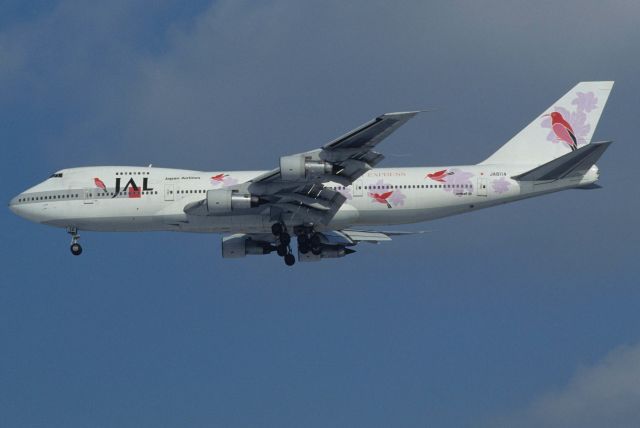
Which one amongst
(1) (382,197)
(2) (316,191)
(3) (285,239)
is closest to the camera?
(2) (316,191)

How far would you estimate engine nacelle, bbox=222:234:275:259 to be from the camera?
57.4m

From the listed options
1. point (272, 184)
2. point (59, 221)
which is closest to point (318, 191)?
point (272, 184)

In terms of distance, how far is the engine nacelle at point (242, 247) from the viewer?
5738 centimetres

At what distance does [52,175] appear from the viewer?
5688 centimetres

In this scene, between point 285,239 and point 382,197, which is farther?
point 285,239

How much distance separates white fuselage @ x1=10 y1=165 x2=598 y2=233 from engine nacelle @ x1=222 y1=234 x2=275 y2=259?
8.93ft

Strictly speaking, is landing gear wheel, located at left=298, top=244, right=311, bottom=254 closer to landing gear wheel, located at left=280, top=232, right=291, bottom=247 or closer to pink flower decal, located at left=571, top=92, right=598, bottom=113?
landing gear wheel, located at left=280, top=232, right=291, bottom=247

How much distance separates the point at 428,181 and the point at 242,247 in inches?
381

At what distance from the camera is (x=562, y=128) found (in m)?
56.8

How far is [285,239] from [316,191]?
3.09 metres

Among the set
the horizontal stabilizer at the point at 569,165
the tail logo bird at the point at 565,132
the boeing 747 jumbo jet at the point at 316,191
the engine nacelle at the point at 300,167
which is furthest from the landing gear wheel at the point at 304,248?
the tail logo bird at the point at 565,132

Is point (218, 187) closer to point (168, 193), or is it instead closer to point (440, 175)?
point (168, 193)

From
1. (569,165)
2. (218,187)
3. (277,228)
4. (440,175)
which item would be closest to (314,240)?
(277,228)

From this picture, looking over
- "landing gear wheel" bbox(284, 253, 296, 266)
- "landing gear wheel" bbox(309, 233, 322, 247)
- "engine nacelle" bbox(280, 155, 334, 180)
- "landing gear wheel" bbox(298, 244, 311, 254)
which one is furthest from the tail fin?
"engine nacelle" bbox(280, 155, 334, 180)
